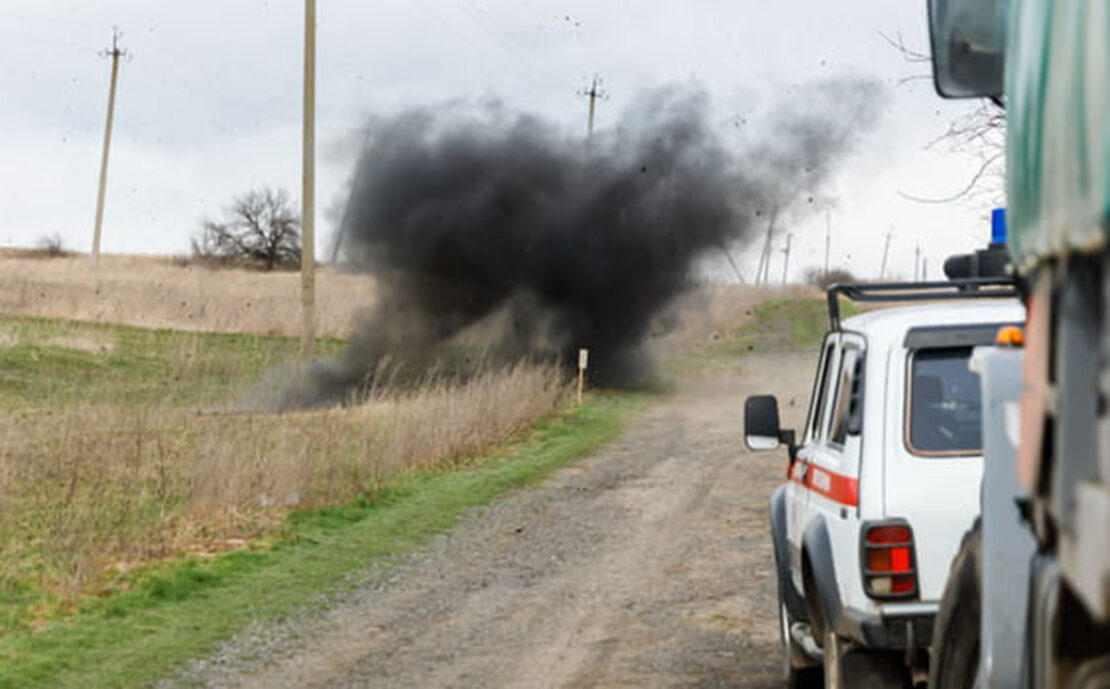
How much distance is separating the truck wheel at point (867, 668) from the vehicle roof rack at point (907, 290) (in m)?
1.42

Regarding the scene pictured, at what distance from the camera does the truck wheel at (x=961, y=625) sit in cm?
467

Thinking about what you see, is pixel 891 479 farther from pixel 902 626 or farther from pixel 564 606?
pixel 564 606

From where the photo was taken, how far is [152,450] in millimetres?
17172

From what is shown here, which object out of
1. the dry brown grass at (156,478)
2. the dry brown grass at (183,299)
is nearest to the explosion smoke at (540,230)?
the dry brown grass at (183,299)

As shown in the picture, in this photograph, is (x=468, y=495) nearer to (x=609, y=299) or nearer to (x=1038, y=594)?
(x=1038, y=594)

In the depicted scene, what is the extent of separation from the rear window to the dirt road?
3.02 meters

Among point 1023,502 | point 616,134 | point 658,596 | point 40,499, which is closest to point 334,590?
point 658,596

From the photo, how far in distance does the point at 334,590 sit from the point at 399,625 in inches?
60.1

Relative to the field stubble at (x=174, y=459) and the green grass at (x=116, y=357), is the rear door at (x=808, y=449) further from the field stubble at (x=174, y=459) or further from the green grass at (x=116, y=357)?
the green grass at (x=116, y=357)

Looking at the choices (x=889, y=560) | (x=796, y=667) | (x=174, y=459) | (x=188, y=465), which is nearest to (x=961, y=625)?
(x=889, y=560)

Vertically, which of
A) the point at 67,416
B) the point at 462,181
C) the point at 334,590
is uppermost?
the point at 462,181

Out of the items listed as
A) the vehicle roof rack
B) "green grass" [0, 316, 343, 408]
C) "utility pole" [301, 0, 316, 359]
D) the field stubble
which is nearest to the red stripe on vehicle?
the vehicle roof rack

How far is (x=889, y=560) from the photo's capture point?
20.0ft

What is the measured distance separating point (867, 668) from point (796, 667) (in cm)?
182
